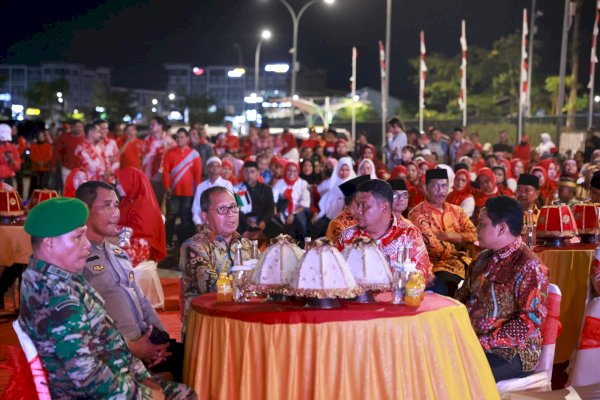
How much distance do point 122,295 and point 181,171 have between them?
10111mm

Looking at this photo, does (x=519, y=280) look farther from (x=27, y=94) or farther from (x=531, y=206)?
(x=27, y=94)

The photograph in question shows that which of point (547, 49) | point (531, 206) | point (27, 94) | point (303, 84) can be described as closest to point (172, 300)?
point (531, 206)

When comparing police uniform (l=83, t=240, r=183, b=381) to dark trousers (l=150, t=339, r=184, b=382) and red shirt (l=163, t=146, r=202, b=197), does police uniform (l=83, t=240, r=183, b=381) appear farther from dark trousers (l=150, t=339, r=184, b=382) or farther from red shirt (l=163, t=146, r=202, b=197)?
red shirt (l=163, t=146, r=202, b=197)

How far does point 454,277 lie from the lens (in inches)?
352

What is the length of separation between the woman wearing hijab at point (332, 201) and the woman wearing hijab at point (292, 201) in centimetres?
23

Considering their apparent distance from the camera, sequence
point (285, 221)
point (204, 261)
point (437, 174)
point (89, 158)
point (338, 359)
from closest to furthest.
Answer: point (338, 359)
point (204, 261)
point (437, 174)
point (285, 221)
point (89, 158)

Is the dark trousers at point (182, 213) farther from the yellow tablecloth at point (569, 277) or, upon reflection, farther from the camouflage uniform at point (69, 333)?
the camouflage uniform at point (69, 333)

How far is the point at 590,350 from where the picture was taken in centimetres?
627

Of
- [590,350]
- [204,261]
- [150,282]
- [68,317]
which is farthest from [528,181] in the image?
[68,317]

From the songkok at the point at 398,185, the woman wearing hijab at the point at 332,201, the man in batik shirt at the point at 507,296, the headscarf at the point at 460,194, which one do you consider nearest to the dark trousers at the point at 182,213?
the woman wearing hijab at the point at 332,201

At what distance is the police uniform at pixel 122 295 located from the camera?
18.1 feet

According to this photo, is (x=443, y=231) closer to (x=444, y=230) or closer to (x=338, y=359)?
(x=444, y=230)

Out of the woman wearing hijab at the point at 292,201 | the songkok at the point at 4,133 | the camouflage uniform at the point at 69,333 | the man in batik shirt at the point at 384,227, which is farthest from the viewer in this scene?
the songkok at the point at 4,133

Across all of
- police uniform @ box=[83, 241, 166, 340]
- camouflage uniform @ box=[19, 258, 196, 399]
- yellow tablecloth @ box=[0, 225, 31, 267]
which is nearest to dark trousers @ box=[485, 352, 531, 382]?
police uniform @ box=[83, 241, 166, 340]
